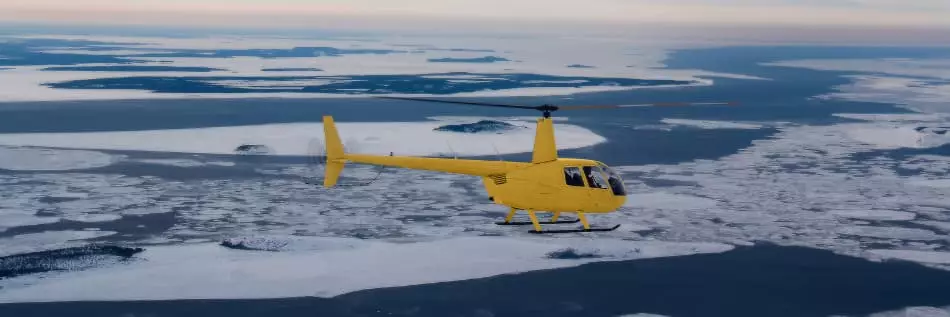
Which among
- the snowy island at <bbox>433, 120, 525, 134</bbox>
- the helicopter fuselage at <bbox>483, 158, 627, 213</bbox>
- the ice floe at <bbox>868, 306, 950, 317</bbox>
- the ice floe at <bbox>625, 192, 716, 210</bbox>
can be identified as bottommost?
the snowy island at <bbox>433, 120, 525, 134</bbox>

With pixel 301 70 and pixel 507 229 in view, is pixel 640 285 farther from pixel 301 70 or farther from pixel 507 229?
pixel 301 70

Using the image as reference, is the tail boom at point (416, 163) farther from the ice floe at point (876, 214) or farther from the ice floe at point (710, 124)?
the ice floe at point (710, 124)

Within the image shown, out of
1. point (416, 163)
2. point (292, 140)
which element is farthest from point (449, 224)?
point (292, 140)

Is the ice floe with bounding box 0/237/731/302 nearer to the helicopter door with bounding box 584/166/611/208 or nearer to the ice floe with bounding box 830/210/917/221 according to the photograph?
the helicopter door with bounding box 584/166/611/208

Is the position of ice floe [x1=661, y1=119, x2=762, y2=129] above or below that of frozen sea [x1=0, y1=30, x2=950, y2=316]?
below

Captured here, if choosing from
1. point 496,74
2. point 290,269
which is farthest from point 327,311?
point 496,74

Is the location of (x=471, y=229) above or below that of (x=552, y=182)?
below

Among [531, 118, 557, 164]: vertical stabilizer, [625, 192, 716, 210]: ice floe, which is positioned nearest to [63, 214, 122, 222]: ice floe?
[531, 118, 557, 164]: vertical stabilizer
